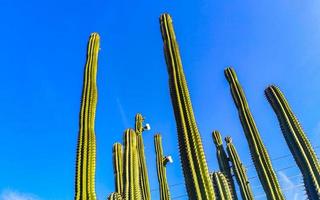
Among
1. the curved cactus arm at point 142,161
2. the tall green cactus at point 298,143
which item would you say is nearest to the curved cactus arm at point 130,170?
the curved cactus arm at point 142,161

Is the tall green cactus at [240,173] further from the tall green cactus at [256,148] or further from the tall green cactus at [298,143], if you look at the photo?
the tall green cactus at [298,143]

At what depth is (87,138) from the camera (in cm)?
700

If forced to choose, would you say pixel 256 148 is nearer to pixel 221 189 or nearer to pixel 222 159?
pixel 221 189

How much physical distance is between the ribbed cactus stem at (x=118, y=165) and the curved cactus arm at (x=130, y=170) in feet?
1.51

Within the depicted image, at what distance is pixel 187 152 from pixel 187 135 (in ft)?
1.05

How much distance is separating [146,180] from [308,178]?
4.01 metres

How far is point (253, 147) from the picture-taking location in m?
8.91

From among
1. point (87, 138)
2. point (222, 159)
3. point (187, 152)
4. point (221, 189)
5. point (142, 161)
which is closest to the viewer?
point (187, 152)

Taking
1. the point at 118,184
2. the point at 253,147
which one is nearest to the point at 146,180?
the point at 118,184

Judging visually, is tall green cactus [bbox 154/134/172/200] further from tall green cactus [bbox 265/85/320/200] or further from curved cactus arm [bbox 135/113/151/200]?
tall green cactus [bbox 265/85/320/200]

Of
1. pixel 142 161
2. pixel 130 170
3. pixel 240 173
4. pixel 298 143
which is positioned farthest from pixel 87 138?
pixel 240 173

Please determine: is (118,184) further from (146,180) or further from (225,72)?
(225,72)

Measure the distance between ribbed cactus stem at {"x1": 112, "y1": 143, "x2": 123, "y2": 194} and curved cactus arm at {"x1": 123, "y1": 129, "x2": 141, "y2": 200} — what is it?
460 mm

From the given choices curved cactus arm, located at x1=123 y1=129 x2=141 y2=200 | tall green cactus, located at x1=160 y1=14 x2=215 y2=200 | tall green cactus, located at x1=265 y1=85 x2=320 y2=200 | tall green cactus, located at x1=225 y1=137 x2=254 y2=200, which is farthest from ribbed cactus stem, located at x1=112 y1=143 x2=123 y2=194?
tall green cactus, located at x1=265 y1=85 x2=320 y2=200
